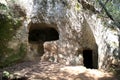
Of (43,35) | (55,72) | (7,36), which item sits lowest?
(55,72)

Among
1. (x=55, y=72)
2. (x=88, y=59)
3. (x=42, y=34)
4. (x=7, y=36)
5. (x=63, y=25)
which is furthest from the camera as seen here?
(x=42, y=34)

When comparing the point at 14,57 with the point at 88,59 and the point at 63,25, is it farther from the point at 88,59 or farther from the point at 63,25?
the point at 88,59

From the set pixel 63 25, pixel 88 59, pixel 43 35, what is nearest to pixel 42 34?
pixel 43 35

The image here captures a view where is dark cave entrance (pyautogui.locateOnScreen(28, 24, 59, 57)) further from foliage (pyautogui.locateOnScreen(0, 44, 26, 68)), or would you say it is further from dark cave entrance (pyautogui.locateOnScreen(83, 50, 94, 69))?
foliage (pyautogui.locateOnScreen(0, 44, 26, 68))

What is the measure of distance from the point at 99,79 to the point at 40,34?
5637 millimetres

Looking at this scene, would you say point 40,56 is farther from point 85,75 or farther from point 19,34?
point 85,75

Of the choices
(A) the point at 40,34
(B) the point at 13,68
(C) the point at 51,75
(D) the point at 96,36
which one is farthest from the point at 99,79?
(A) the point at 40,34

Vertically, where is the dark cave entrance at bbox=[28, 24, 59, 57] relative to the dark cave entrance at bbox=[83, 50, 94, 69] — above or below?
above

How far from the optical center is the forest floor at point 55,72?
23.7ft

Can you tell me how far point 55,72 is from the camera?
25.5ft

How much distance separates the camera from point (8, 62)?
9.00 metres

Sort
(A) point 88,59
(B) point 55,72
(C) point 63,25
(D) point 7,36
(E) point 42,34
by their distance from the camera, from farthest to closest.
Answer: (E) point 42,34
(A) point 88,59
(C) point 63,25
(D) point 7,36
(B) point 55,72

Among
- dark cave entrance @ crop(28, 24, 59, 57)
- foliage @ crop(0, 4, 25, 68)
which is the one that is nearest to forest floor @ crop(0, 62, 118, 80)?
foliage @ crop(0, 4, 25, 68)

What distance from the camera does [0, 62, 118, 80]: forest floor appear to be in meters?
7.24
